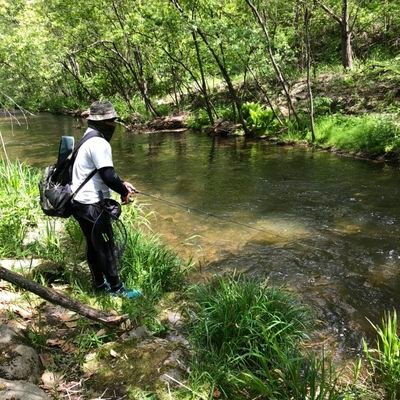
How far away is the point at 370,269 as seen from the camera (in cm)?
570

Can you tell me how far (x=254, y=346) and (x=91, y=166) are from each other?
211 centimetres

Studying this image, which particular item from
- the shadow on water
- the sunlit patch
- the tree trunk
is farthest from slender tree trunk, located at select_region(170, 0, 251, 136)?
the sunlit patch

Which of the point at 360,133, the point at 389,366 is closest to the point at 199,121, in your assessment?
the point at 360,133

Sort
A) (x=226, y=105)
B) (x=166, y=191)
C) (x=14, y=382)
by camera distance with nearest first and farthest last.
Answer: (x=14, y=382) < (x=166, y=191) < (x=226, y=105)

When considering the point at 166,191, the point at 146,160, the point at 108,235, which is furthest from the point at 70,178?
the point at 146,160

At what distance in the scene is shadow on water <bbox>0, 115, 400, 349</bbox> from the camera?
17.2 ft

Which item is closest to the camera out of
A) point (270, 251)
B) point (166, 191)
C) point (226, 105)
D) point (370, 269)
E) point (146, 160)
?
point (370, 269)

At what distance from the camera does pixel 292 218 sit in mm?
7816

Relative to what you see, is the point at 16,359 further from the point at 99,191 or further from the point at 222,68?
the point at 222,68

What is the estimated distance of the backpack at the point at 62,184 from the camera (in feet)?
13.2

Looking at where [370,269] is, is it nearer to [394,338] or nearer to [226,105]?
[394,338]

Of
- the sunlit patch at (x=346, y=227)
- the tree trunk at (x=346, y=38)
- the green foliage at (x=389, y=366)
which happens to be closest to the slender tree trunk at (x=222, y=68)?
the tree trunk at (x=346, y=38)

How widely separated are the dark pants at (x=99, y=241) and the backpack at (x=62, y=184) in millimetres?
107

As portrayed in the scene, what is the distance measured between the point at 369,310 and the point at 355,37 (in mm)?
19304
